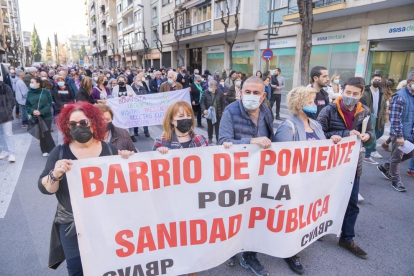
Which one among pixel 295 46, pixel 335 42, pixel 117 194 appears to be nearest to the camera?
pixel 117 194

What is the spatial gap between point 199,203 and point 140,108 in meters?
5.32

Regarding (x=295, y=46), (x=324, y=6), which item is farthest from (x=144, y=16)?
(x=324, y=6)

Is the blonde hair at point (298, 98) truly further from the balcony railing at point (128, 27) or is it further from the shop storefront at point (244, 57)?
the balcony railing at point (128, 27)

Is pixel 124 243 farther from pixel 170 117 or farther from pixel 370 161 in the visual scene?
pixel 370 161

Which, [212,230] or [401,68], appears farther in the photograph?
[401,68]

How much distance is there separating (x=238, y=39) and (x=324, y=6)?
926cm

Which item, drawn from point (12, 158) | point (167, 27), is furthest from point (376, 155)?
point (167, 27)

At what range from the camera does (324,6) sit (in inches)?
529

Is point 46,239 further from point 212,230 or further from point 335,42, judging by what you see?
point 335,42

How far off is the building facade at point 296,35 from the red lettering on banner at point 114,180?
13.0 metres

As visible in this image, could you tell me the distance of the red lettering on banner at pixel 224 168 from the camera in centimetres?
230

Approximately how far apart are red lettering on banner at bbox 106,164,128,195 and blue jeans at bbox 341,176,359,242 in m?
2.34

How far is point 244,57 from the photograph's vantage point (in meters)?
21.6

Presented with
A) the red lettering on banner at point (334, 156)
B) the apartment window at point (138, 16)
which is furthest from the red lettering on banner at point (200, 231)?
the apartment window at point (138, 16)
